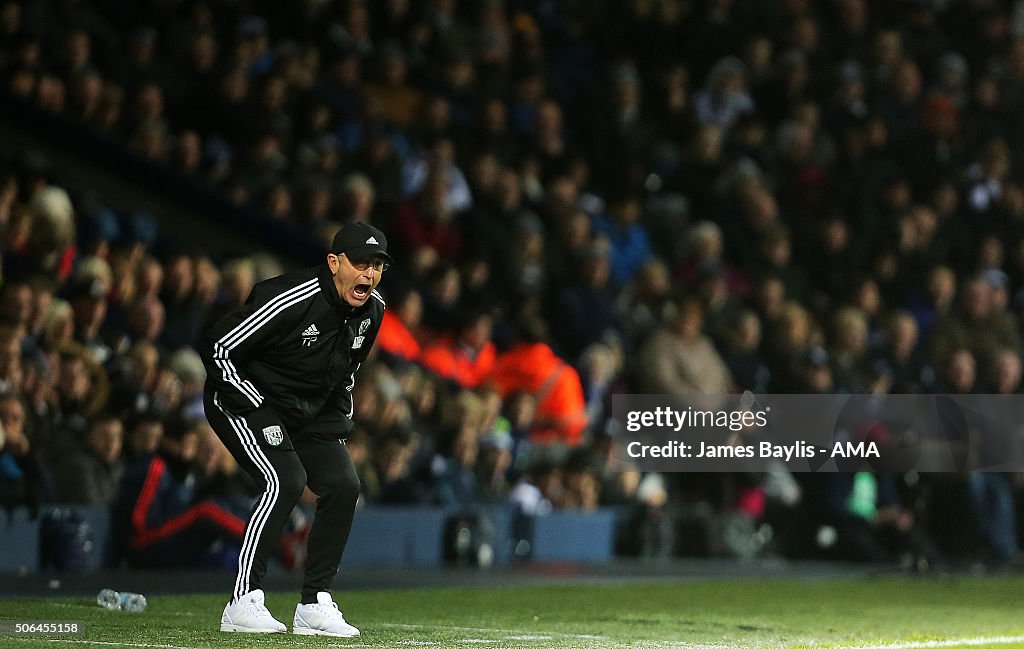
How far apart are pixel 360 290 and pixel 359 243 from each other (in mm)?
198

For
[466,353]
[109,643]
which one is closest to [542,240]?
[466,353]

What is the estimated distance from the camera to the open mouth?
23.3 feet

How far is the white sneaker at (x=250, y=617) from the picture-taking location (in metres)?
7.14

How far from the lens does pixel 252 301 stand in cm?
715

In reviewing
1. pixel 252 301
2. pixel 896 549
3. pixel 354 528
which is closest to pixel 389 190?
pixel 354 528

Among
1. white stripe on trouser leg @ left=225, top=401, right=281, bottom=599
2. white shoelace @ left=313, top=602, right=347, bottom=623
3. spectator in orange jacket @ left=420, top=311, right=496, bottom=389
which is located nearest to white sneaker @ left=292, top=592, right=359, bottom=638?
white shoelace @ left=313, top=602, right=347, bottom=623

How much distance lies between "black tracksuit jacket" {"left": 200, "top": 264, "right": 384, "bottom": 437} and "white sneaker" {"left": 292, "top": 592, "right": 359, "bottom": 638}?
0.71 m

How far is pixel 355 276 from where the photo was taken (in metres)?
7.11

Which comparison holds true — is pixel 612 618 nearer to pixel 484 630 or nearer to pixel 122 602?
pixel 484 630

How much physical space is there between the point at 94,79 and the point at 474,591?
5.23 m

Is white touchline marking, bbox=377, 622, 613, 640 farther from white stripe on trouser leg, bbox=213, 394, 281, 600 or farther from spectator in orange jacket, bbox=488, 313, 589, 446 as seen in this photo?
spectator in orange jacket, bbox=488, 313, 589, 446

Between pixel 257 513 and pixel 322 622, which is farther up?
pixel 257 513

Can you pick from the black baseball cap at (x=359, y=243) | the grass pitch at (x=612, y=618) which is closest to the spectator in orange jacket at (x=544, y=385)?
the grass pitch at (x=612, y=618)

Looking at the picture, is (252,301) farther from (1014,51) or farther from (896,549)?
(1014,51)
